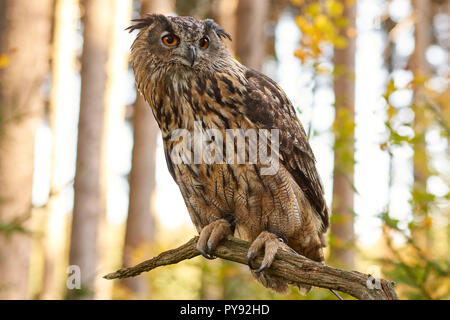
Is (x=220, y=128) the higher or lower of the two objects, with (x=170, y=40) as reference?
lower

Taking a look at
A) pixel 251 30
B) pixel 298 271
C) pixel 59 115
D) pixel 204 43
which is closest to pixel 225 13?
pixel 251 30

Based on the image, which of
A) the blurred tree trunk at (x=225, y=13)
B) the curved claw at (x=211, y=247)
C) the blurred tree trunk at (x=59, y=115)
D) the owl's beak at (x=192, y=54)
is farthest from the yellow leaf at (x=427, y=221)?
the blurred tree trunk at (x=225, y=13)

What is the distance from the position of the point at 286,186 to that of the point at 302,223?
0.25m

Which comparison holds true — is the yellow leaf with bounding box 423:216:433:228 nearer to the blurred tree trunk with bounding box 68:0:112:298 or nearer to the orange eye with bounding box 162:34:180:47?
the orange eye with bounding box 162:34:180:47

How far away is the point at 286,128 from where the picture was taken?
1.94m

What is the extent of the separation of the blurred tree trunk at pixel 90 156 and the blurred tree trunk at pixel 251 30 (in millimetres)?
1530

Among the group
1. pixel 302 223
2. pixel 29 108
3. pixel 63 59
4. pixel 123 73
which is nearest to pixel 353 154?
pixel 302 223

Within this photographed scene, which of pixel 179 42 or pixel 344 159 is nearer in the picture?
pixel 179 42

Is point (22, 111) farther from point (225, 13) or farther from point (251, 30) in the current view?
point (225, 13)

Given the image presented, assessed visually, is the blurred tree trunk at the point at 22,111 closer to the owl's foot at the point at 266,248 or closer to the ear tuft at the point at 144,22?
the ear tuft at the point at 144,22

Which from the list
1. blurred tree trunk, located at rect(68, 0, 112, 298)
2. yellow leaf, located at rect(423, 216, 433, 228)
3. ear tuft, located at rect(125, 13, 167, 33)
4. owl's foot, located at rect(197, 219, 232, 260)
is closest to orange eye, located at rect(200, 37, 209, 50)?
ear tuft, located at rect(125, 13, 167, 33)

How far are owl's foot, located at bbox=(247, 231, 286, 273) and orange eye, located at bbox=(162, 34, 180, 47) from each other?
31.9 inches

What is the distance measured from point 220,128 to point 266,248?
1.53 feet
